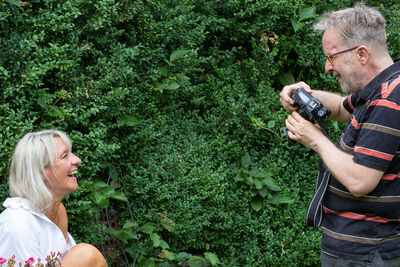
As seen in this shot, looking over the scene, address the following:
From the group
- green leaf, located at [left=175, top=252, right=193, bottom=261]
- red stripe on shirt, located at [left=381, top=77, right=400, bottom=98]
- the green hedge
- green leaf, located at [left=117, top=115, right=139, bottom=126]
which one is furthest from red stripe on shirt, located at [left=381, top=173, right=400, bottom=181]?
green leaf, located at [left=117, top=115, right=139, bottom=126]

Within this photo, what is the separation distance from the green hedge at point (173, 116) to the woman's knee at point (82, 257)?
0.62 m

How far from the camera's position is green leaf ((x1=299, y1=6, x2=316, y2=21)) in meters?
5.29

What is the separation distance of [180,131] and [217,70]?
0.87 metres

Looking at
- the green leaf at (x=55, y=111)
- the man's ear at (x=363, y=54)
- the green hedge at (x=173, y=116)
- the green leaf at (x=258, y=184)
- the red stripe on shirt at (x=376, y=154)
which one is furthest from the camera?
the green leaf at (x=258, y=184)

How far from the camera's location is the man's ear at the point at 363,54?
8.20 feet

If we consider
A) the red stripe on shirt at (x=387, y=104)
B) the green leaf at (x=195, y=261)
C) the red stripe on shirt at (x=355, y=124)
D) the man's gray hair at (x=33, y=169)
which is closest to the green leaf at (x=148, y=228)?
the green leaf at (x=195, y=261)

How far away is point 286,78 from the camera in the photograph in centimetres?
549

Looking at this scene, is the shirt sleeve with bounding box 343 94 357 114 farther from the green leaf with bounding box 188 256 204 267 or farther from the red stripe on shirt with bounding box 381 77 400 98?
the green leaf with bounding box 188 256 204 267

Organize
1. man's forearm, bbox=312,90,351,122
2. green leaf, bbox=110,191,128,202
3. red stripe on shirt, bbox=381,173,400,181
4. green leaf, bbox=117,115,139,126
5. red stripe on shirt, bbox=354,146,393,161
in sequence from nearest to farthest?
1. red stripe on shirt, bbox=354,146,393,161
2. red stripe on shirt, bbox=381,173,400,181
3. man's forearm, bbox=312,90,351,122
4. green leaf, bbox=110,191,128,202
5. green leaf, bbox=117,115,139,126

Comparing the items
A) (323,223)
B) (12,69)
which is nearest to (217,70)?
(12,69)

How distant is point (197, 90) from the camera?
497 cm

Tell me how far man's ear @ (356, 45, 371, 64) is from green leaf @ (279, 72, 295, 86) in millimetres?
2939

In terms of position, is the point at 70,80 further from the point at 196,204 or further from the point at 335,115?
the point at 335,115

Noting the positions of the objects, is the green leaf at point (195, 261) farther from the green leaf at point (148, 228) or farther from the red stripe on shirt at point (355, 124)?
the red stripe on shirt at point (355, 124)
